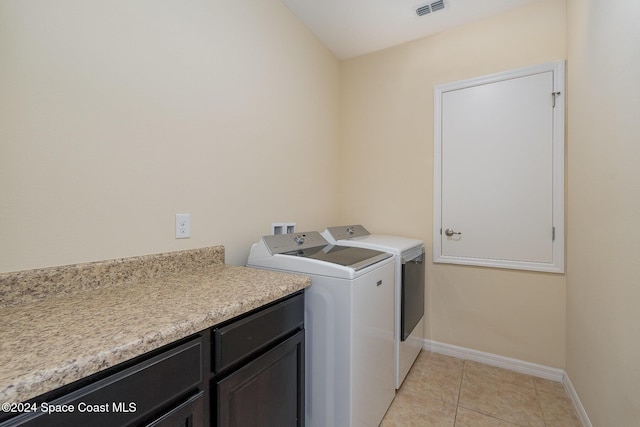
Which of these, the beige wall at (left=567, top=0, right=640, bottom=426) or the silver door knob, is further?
the silver door knob

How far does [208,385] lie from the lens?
2.80 feet

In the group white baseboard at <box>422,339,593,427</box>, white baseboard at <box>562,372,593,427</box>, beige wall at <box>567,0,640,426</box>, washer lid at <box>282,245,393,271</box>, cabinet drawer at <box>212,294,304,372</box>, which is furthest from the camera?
white baseboard at <box>422,339,593,427</box>

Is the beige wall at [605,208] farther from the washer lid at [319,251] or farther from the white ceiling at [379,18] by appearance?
the washer lid at [319,251]

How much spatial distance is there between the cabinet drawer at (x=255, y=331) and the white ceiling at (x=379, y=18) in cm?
206

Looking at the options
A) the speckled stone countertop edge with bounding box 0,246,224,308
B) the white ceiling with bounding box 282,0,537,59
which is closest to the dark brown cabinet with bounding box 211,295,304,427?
the speckled stone countertop edge with bounding box 0,246,224,308

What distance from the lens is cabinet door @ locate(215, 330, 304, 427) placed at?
90 cm

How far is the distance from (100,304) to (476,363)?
2.51 metres

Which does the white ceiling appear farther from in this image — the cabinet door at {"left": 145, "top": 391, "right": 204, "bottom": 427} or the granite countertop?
the cabinet door at {"left": 145, "top": 391, "right": 204, "bottom": 427}

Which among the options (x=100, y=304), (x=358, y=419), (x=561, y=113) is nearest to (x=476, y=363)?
(x=358, y=419)

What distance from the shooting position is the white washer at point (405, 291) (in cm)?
182

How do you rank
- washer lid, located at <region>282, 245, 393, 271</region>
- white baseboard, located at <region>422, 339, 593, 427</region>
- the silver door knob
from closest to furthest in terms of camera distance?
washer lid, located at <region>282, 245, 393, 271</region> < white baseboard, located at <region>422, 339, 593, 427</region> < the silver door knob

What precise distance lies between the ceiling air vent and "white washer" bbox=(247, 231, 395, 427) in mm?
1874

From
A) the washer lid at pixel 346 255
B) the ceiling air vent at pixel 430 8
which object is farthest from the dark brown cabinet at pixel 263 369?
the ceiling air vent at pixel 430 8

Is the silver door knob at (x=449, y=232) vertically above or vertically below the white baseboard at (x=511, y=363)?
above
